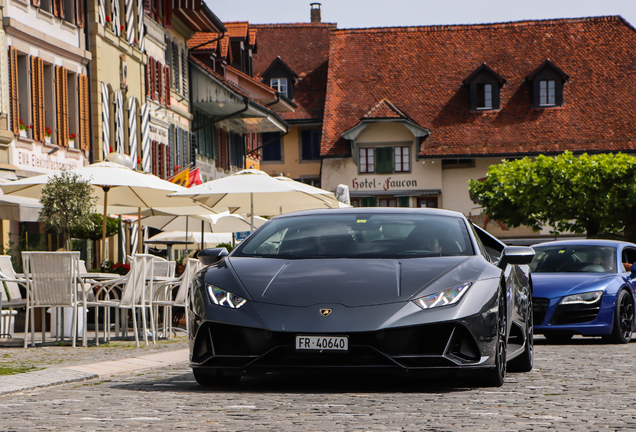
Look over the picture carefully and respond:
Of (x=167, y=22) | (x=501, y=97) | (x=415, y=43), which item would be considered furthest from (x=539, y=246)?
(x=415, y=43)

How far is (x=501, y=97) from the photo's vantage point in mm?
57250

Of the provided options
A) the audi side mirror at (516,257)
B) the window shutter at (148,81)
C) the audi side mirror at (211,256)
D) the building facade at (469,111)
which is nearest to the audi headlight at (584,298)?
the audi side mirror at (516,257)

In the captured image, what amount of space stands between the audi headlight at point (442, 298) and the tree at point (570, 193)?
35963mm

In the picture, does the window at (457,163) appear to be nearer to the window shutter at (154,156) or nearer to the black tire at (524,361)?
the window shutter at (154,156)

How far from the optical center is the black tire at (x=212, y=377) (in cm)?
727

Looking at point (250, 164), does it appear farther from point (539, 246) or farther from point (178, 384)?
point (178, 384)

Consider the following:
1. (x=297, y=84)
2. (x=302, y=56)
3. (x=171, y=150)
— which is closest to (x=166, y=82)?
(x=171, y=150)

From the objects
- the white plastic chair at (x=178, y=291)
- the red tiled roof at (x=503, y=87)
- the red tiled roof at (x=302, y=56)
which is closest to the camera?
the white plastic chair at (x=178, y=291)

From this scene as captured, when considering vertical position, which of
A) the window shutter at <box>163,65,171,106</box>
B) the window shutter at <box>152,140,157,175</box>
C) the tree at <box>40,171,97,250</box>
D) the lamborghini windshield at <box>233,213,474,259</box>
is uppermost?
the window shutter at <box>163,65,171,106</box>

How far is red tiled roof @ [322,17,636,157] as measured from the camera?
55031 millimetres

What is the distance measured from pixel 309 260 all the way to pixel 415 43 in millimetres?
54887

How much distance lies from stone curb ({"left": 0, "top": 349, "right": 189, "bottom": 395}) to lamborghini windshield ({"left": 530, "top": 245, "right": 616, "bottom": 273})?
5789 mm

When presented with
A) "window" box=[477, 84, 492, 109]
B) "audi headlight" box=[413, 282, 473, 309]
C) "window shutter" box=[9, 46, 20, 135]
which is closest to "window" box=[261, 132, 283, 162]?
"window" box=[477, 84, 492, 109]

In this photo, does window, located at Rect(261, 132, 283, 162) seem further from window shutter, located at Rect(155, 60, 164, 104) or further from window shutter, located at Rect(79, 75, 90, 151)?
window shutter, located at Rect(79, 75, 90, 151)
